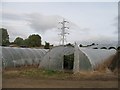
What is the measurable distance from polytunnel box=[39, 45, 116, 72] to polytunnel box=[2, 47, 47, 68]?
240cm

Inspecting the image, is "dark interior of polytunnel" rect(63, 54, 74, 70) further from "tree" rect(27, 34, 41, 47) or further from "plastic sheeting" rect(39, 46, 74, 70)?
"tree" rect(27, 34, 41, 47)

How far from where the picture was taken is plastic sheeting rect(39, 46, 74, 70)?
705 inches

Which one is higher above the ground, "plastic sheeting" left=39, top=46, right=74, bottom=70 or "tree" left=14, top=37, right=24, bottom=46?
"tree" left=14, top=37, right=24, bottom=46

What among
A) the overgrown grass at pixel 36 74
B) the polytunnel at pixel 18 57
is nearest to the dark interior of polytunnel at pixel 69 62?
the overgrown grass at pixel 36 74

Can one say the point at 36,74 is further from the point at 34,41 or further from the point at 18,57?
the point at 34,41

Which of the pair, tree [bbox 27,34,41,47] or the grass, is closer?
the grass

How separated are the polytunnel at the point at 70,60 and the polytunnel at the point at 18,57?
2.40m

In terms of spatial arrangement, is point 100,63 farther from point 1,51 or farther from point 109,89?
point 109,89

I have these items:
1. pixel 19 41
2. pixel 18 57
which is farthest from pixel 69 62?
pixel 19 41

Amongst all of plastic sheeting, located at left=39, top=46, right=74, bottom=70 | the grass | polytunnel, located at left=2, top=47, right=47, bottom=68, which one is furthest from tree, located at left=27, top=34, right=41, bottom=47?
the grass

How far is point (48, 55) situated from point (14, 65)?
285 cm

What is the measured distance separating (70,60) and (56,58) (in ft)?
3.89

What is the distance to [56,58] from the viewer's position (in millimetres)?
18234

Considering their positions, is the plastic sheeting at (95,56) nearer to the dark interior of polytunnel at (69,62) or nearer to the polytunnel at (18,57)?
the dark interior of polytunnel at (69,62)
